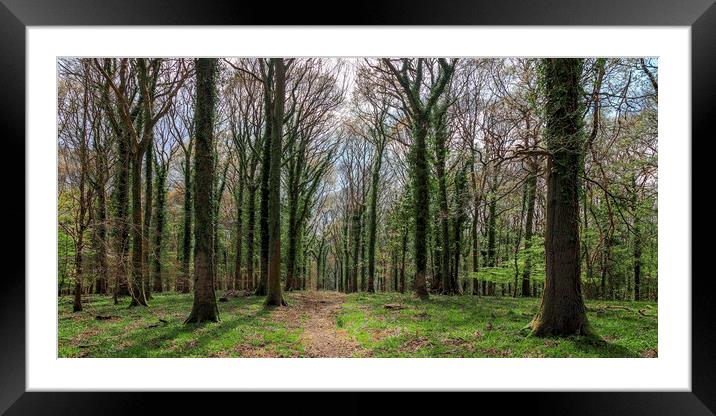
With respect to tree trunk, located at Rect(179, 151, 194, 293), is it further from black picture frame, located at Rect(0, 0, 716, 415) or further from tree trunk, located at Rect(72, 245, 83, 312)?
black picture frame, located at Rect(0, 0, 716, 415)

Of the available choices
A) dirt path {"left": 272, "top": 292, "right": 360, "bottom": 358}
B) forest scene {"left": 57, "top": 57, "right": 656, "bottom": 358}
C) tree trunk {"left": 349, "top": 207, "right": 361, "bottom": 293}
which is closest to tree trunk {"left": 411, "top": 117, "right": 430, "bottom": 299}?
forest scene {"left": 57, "top": 57, "right": 656, "bottom": 358}

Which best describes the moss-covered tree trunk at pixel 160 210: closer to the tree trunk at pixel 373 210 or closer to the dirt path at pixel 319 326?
the dirt path at pixel 319 326

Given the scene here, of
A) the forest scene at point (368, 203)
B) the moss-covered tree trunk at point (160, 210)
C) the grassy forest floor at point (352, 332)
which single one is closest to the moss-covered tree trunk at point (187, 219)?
the forest scene at point (368, 203)

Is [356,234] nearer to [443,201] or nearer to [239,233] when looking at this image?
[239,233]

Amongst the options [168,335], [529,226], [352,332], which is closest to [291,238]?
[352,332]

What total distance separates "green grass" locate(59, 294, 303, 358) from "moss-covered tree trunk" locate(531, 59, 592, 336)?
11.3 feet

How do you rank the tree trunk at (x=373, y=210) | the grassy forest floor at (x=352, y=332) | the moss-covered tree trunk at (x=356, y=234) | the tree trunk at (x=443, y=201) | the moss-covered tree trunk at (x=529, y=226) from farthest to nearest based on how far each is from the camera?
the moss-covered tree trunk at (x=356, y=234), the tree trunk at (x=373, y=210), the moss-covered tree trunk at (x=529, y=226), the tree trunk at (x=443, y=201), the grassy forest floor at (x=352, y=332)

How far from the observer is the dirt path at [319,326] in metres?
5.49
